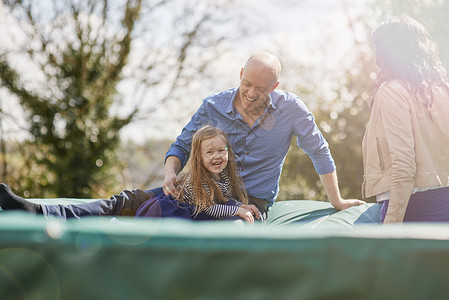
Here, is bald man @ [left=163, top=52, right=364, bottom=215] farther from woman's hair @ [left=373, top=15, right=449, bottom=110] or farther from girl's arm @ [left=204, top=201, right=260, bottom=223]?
woman's hair @ [left=373, top=15, right=449, bottom=110]

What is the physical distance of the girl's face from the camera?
2346 millimetres

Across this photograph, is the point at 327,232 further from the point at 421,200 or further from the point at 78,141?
the point at 78,141

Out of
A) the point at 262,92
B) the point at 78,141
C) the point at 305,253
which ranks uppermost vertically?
the point at 262,92

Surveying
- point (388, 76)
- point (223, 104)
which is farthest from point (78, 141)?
point (388, 76)

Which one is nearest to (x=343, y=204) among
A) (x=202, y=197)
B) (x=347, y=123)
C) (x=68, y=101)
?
(x=202, y=197)

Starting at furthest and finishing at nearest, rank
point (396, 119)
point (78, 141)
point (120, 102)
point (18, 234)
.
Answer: point (120, 102) < point (78, 141) < point (396, 119) < point (18, 234)

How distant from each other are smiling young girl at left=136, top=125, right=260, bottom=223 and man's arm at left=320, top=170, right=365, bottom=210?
0.50m

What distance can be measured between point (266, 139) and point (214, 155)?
14.6 inches

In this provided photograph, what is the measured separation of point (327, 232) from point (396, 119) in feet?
4.27

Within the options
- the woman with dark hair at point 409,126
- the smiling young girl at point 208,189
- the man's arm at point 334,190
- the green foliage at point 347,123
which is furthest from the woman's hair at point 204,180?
the green foliage at point 347,123

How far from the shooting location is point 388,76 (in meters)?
2.09

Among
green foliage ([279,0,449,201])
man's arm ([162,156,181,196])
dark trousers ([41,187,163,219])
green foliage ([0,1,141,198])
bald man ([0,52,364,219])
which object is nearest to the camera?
dark trousers ([41,187,163,219])

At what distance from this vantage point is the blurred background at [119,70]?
287 inches

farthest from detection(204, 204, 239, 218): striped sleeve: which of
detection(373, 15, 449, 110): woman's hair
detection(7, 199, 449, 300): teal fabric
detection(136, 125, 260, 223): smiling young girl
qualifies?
detection(7, 199, 449, 300): teal fabric
